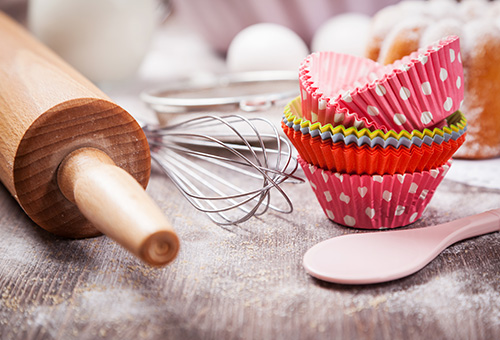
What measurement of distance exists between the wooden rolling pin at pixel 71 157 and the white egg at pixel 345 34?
585 mm

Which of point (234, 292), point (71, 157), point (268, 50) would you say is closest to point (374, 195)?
point (234, 292)

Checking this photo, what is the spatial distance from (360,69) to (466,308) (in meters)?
0.28

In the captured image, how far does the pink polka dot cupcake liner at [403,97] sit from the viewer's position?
0.47m

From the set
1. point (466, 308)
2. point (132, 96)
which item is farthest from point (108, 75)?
point (466, 308)

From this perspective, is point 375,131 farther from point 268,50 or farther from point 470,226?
point 268,50

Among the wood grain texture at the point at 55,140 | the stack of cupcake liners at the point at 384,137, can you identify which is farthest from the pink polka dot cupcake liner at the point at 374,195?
the wood grain texture at the point at 55,140

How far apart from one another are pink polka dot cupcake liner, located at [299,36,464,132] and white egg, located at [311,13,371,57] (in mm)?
497

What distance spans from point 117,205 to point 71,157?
0.11 m

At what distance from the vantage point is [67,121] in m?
0.48

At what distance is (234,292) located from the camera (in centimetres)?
43

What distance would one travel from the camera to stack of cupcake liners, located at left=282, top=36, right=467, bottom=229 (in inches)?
18.6

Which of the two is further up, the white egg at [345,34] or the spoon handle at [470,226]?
the spoon handle at [470,226]

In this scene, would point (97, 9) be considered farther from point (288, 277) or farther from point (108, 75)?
point (288, 277)

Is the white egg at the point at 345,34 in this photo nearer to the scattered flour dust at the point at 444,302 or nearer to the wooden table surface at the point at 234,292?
the wooden table surface at the point at 234,292
